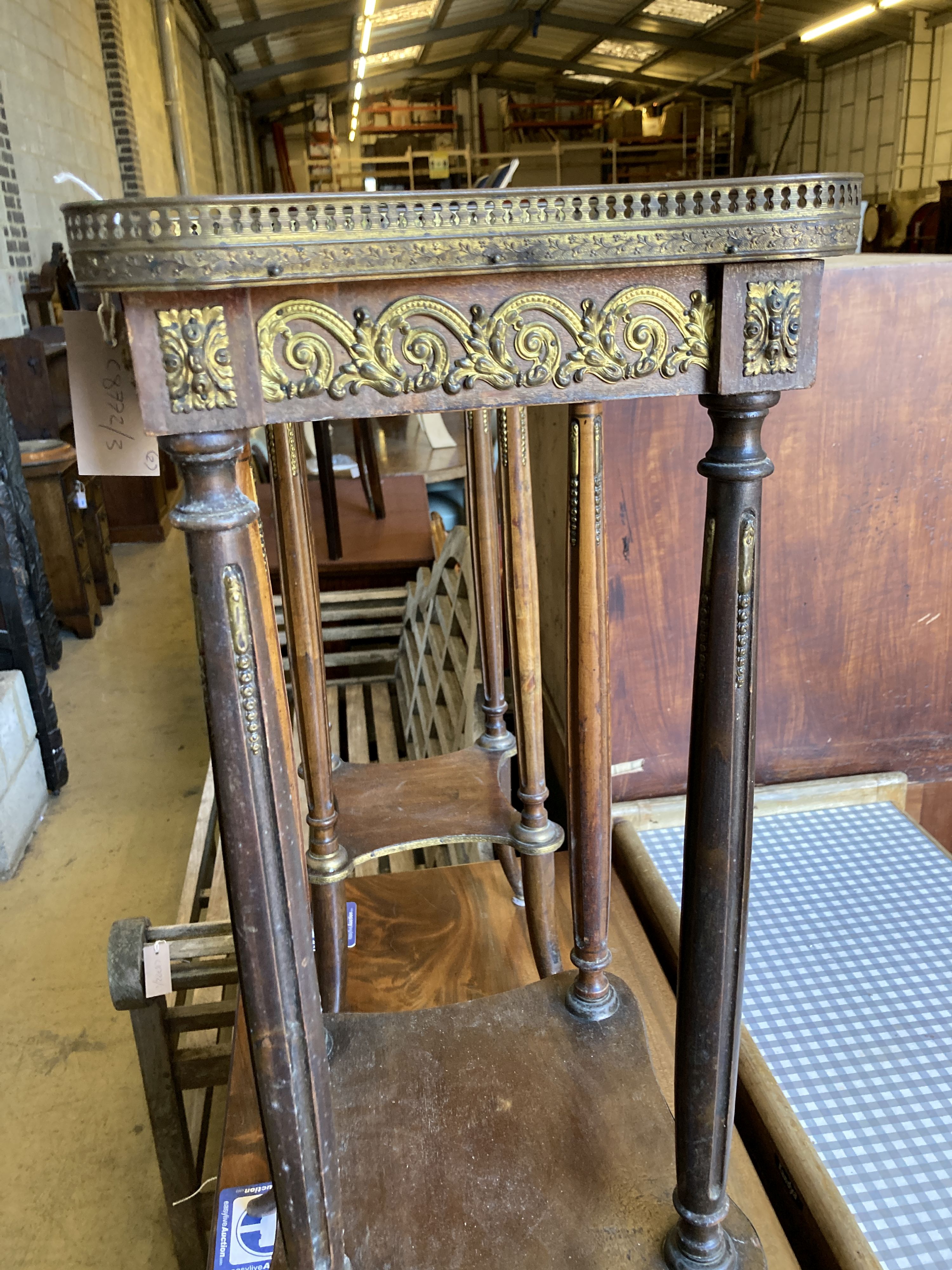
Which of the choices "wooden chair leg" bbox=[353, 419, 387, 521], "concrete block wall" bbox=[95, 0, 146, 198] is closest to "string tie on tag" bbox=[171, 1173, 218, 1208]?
"wooden chair leg" bbox=[353, 419, 387, 521]

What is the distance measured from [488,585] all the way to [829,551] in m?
0.66

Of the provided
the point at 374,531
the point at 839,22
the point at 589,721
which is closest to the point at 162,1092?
the point at 589,721

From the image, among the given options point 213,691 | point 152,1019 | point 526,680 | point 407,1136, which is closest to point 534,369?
point 213,691

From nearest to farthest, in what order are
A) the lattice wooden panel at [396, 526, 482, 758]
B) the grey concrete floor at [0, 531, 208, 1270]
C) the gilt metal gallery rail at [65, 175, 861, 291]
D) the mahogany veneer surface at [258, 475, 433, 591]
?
the gilt metal gallery rail at [65, 175, 861, 291], the grey concrete floor at [0, 531, 208, 1270], the lattice wooden panel at [396, 526, 482, 758], the mahogany veneer surface at [258, 475, 433, 591]

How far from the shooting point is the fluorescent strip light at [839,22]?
925 cm

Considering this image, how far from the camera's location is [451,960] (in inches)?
61.3

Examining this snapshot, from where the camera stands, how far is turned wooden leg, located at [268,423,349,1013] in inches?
46.4

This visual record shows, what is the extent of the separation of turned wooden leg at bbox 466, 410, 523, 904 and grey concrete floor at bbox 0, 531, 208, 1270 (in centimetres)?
104

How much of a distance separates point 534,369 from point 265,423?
0.64ft

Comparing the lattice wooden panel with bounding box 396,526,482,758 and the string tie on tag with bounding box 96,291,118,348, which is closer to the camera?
the string tie on tag with bounding box 96,291,118,348

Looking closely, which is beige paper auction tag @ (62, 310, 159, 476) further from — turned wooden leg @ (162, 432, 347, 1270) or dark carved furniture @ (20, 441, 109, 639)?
dark carved furniture @ (20, 441, 109, 639)

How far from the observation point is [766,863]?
1.65 meters

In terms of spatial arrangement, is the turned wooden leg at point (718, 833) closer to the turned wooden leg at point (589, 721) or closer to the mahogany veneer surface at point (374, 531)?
the turned wooden leg at point (589, 721)

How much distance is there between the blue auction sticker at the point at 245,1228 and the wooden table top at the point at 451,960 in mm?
24
